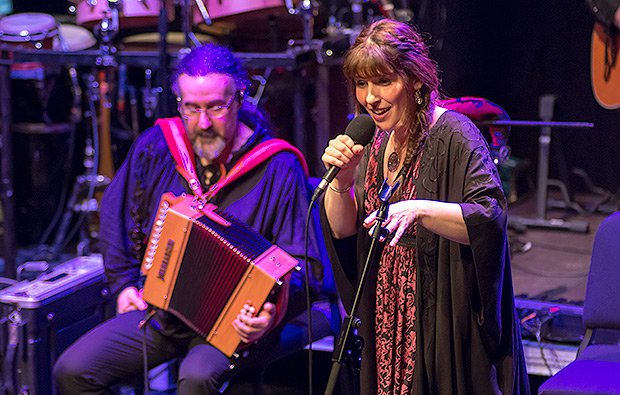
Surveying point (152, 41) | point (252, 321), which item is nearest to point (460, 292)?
point (252, 321)

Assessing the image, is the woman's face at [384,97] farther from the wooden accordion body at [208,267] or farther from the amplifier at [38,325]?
the amplifier at [38,325]

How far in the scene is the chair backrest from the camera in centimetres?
251

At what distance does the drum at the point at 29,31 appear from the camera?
4223mm

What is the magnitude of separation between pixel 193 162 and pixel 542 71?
17.7ft

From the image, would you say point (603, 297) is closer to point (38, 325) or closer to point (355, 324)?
point (355, 324)

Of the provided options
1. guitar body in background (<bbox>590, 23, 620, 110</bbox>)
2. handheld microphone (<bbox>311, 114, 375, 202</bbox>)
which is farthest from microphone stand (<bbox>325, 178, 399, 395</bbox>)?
guitar body in background (<bbox>590, 23, 620, 110</bbox>)

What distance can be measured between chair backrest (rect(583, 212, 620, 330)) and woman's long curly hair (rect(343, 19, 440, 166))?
0.97 meters

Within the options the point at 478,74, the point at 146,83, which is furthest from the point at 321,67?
the point at 478,74

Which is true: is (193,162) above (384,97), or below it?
below

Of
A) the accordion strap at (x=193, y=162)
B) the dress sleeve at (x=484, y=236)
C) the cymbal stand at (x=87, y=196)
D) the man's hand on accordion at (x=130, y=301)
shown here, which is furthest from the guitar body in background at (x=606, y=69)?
the cymbal stand at (x=87, y=196)

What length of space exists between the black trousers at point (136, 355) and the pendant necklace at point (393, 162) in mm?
835

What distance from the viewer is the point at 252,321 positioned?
2314 millimetres

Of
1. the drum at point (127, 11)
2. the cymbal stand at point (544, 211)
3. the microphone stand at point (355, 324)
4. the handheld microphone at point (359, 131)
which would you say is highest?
the drum at point (127, 11)

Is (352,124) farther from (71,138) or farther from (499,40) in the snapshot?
(499,40)
